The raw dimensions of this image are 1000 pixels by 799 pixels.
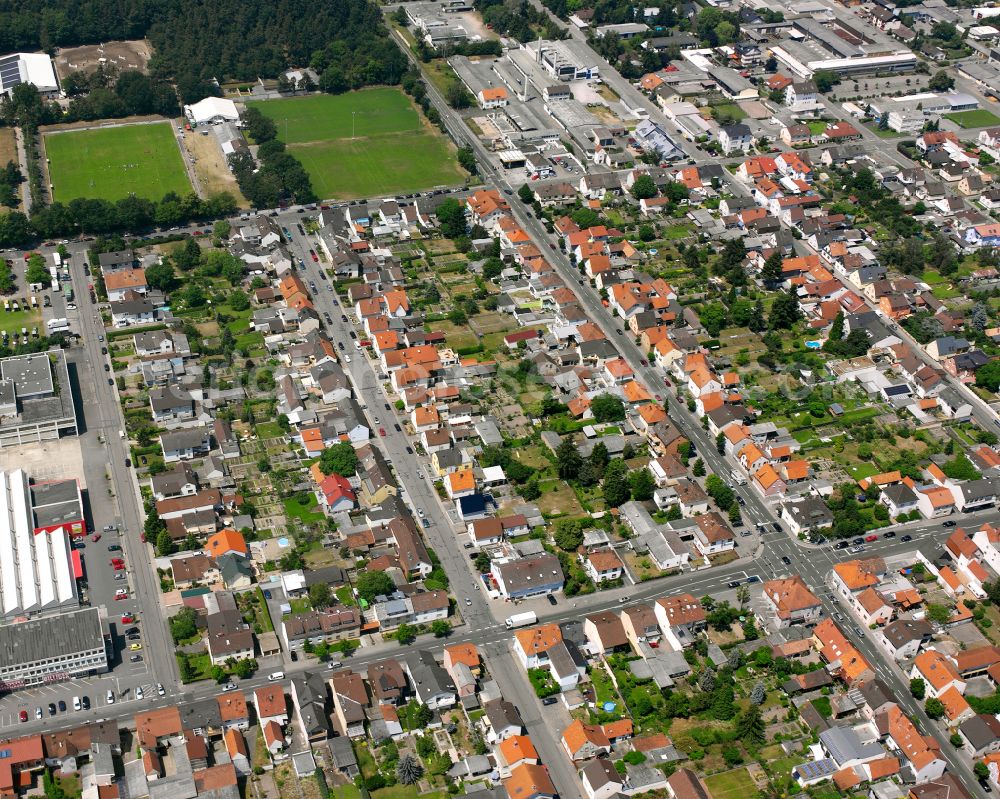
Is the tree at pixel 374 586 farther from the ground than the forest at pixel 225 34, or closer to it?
closer to it

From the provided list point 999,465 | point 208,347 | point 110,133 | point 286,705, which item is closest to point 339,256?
point 208,347

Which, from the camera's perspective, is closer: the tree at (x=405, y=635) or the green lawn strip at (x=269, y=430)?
the tree at (x=405, y=635)

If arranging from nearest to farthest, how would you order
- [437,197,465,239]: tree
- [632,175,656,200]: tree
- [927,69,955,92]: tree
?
[437,197,465,239]: tree, [632,175,656,200]: tree, [927,69,955,92]: tree

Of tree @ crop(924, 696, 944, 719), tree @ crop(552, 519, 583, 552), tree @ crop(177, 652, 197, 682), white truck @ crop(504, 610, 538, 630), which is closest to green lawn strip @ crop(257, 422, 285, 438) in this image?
tree @ crop(177, 652, 197, 682)

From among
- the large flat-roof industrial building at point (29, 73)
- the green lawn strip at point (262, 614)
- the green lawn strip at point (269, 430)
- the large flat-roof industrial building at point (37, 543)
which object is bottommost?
the green lawn strip at point (262, 614)

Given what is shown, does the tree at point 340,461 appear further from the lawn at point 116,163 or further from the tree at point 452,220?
the lawn at point 116,163

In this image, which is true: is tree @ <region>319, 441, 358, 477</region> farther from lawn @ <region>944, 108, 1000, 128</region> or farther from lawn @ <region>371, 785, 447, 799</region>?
lawn @ <region>944, 108, 1000, 128</region>

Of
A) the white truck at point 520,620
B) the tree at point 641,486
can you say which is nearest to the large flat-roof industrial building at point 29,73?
the tree at point 641,486
